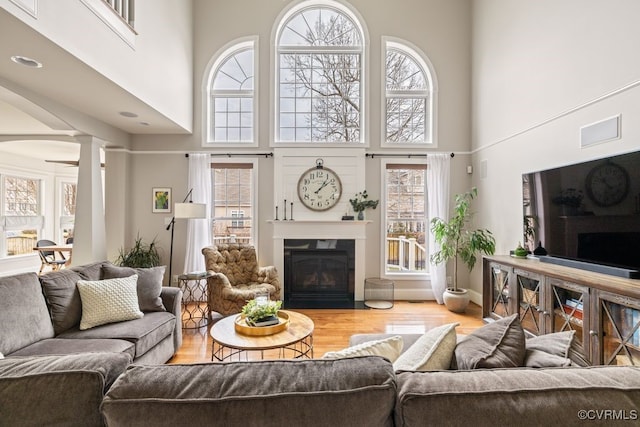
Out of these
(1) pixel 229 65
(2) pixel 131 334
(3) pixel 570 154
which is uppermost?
(1) pixel 229 65

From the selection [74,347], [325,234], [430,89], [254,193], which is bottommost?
[74,347]

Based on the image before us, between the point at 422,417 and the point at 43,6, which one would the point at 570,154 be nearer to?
the point at 422,417

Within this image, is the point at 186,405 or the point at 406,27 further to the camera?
the point at 406,27

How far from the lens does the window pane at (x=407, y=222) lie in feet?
16.0

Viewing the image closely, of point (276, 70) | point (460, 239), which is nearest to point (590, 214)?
point (460, 239)

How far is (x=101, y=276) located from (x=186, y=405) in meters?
2.51

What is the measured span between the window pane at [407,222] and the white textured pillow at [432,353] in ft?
11.7

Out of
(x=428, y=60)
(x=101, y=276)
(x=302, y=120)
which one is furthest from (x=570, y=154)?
(x=101, y=276)

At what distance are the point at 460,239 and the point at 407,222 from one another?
2.67 feet

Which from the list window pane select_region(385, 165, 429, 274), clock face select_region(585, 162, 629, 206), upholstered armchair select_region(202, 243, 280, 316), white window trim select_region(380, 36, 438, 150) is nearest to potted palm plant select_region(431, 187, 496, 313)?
window pane select_region(385, 165, 429, 274)

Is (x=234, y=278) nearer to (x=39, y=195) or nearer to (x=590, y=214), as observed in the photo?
(x=590, y=214)

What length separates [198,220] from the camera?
4.62 metres

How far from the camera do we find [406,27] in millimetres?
4828

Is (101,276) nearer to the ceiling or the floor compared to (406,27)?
nearer to the floor
